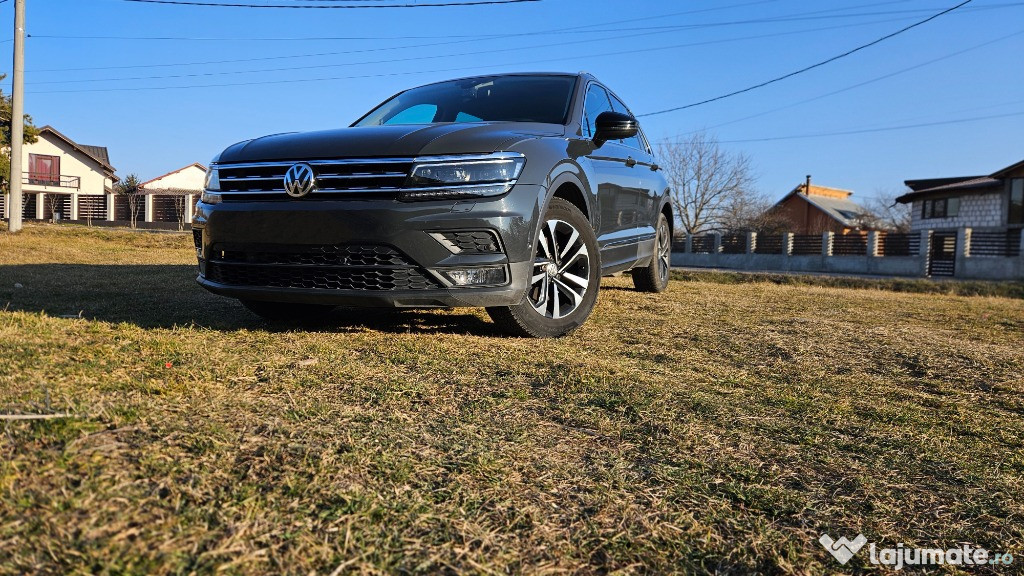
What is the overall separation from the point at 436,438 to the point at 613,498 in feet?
1.76

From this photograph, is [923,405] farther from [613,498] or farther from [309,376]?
[309,376]

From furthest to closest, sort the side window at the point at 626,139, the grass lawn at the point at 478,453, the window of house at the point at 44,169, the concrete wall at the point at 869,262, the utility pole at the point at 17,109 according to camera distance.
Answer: the window of house at the point at 44,169, the concrete wall at the point at 869,262, the utility pole at the point at 17,109, the side window at the point at 626,139, the grass lawn at the point at 478,453

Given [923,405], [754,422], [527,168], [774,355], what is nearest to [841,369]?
[774,355]

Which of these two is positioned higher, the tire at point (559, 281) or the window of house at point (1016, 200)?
the window of house at point (1016, 200)

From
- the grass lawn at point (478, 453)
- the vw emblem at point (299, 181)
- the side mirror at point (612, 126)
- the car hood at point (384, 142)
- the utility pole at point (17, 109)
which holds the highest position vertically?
the utility pole at point (17, 109)

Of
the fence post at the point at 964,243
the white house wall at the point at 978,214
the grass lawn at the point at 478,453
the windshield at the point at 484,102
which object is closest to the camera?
the grass lawn at the point at 478,453

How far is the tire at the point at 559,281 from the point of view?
3707 mm

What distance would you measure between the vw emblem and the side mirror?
205 cm

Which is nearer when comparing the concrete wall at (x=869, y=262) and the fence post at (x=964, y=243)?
the concrete wall at (x=869, y=262)

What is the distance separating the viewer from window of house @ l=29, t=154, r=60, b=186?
5203cm

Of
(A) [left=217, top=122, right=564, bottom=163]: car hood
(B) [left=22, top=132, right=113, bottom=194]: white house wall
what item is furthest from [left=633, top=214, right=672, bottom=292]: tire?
(B) [left=22, top=132, right=113, bottom=194]: white house wall

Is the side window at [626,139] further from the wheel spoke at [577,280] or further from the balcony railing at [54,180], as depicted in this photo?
the balcony railing at [54,180]

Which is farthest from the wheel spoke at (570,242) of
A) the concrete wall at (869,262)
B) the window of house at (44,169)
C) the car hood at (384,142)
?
the window of house at (44,169)

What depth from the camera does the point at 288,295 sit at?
3412 millimetres
